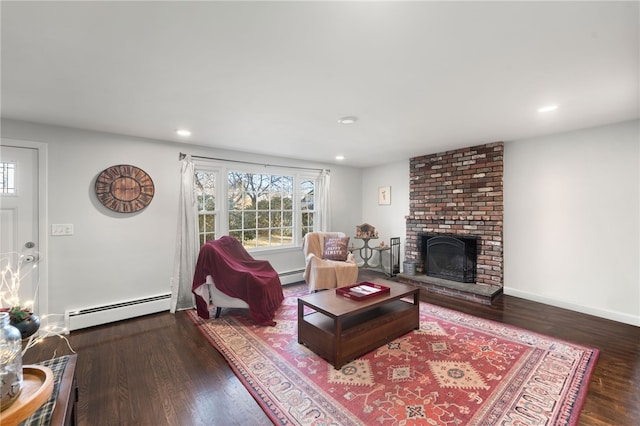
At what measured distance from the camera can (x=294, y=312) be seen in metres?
3.40

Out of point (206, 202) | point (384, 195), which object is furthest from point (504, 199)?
point (206, 202)

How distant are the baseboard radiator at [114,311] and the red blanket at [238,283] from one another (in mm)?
670

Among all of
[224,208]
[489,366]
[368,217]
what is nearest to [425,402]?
[489,366]

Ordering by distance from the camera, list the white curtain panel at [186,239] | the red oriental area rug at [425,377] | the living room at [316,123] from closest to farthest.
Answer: the living room at [316,123]
the red oriental area rug at [425,377]
the white curtain panel at [186,239]

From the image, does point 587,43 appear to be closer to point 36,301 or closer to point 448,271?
point 448,271

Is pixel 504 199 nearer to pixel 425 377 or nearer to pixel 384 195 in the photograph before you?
pixel 384 195

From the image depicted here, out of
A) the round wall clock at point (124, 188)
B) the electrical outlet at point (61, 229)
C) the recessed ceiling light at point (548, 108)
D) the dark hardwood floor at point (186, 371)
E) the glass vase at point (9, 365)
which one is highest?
the recessed ceiling light at point (548, 108)

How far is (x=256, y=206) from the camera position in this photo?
14.8 ft

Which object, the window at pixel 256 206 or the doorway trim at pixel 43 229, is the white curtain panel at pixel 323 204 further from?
the doorway trim at pixel 43 229

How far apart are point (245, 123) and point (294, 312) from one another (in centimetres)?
231

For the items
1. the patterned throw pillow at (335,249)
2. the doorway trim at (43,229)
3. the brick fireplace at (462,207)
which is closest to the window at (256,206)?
the patterned throw pillow at (335,249)

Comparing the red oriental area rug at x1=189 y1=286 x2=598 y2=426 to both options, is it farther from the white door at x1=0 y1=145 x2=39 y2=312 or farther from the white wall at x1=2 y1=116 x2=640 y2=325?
the white door at x1=0 y1=145 x2=39 y2=312

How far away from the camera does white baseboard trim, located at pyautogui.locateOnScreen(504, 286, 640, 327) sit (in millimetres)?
2998

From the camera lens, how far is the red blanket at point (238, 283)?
306 cm
